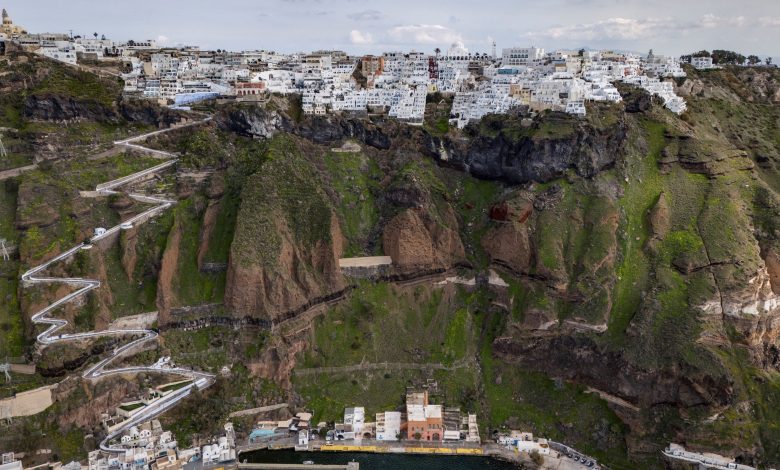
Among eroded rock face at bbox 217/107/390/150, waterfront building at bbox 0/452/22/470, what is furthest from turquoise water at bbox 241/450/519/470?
eroded rock face at bbox 217/107/390/150

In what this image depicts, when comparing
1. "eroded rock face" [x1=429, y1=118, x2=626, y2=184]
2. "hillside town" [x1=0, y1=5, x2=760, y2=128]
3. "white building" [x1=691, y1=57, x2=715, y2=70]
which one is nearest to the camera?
"eroded rock face" [x1=429, y1=118, x2=626, y2=184]

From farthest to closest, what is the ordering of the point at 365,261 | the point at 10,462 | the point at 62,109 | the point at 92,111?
1. the point at 92,111
2. the point at 62,109
3. the point at 365,261
4. the point at 10,462

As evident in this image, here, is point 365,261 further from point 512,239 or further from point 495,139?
point 495,139

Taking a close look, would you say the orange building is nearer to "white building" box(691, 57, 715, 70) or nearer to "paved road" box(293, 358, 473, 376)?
"paved road" box(293, 358, 473, 376)

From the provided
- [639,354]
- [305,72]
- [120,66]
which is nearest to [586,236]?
[639,354]

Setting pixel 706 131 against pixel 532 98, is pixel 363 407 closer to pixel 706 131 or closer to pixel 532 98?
pixel 532 98

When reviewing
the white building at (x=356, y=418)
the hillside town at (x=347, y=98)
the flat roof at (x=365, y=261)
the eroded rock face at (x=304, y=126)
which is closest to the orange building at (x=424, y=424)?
the hillside town at (x=347, y=98)

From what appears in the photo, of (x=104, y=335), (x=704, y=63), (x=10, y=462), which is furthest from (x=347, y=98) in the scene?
(x=704, y=63)

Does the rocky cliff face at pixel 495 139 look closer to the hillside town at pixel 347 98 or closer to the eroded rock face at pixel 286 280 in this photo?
the hillside town at pixel 347 98
